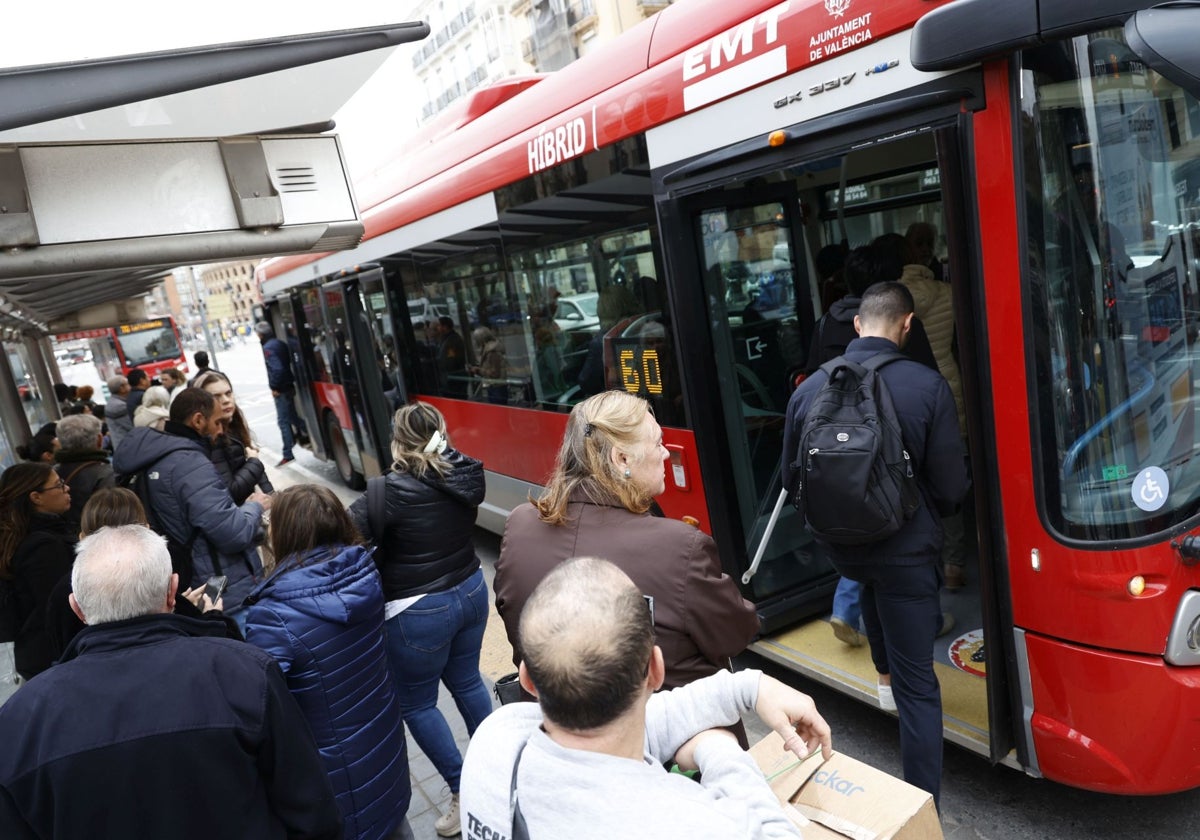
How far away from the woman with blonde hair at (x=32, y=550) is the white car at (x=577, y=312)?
2.66 metres

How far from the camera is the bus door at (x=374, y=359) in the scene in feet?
25.0

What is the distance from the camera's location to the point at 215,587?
3.53m

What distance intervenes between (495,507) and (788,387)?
2.88 metres

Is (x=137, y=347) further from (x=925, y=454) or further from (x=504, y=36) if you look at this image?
(x=504, y=36)

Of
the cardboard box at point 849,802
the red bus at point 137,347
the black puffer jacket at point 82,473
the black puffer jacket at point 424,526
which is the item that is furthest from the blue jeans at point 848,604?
the red bus at point 137,347

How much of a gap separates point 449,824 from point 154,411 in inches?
125

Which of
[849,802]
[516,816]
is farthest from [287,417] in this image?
[516,816]

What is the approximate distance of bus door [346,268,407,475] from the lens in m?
7.61

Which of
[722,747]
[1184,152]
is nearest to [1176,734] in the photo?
[1184,152]

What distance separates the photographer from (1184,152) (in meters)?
2.25

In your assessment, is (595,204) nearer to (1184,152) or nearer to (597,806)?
(1184,152)

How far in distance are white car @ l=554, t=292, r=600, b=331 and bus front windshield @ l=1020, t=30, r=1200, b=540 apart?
256 centimetres

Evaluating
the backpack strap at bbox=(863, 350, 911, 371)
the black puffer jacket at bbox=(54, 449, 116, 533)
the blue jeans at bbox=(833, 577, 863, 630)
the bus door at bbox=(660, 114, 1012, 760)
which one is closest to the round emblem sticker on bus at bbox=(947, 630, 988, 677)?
the bus door at bbox=(660, 114, 1012, 760)

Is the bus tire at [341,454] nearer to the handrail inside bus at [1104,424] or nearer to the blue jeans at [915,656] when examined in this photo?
the blue jeans at [915,656]
